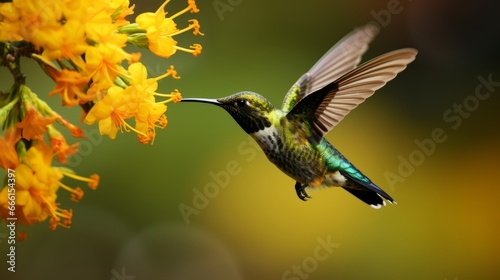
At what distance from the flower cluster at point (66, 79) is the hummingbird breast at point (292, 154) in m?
0.16

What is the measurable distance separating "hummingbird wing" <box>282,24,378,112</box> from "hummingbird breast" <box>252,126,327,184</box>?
120mm

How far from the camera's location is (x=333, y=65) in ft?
3.93

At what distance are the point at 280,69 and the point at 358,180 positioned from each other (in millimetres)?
1580

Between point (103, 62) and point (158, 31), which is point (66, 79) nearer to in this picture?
point (103, 62)

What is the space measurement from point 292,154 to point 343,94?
12 cm

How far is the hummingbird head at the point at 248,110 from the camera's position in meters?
0.95

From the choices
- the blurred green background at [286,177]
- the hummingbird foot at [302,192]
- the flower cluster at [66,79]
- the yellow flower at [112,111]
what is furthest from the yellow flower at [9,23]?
the blurred green background at [286,177]

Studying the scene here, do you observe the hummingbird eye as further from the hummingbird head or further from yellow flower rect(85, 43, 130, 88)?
yellow flower rect(85, 43, 130, 88)

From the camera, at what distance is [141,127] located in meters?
0.92

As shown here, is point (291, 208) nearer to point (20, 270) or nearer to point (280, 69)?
point (280, 69)

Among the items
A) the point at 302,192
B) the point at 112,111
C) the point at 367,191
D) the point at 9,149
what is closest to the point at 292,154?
the point at 302,192

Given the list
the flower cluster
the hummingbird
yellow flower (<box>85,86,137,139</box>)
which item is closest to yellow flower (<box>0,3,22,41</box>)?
the flower cluster

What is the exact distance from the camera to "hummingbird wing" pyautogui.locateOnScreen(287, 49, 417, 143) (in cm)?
97

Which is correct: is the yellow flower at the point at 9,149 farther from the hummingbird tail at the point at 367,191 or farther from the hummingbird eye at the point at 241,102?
the hummingbird tail at the point at 367,191
